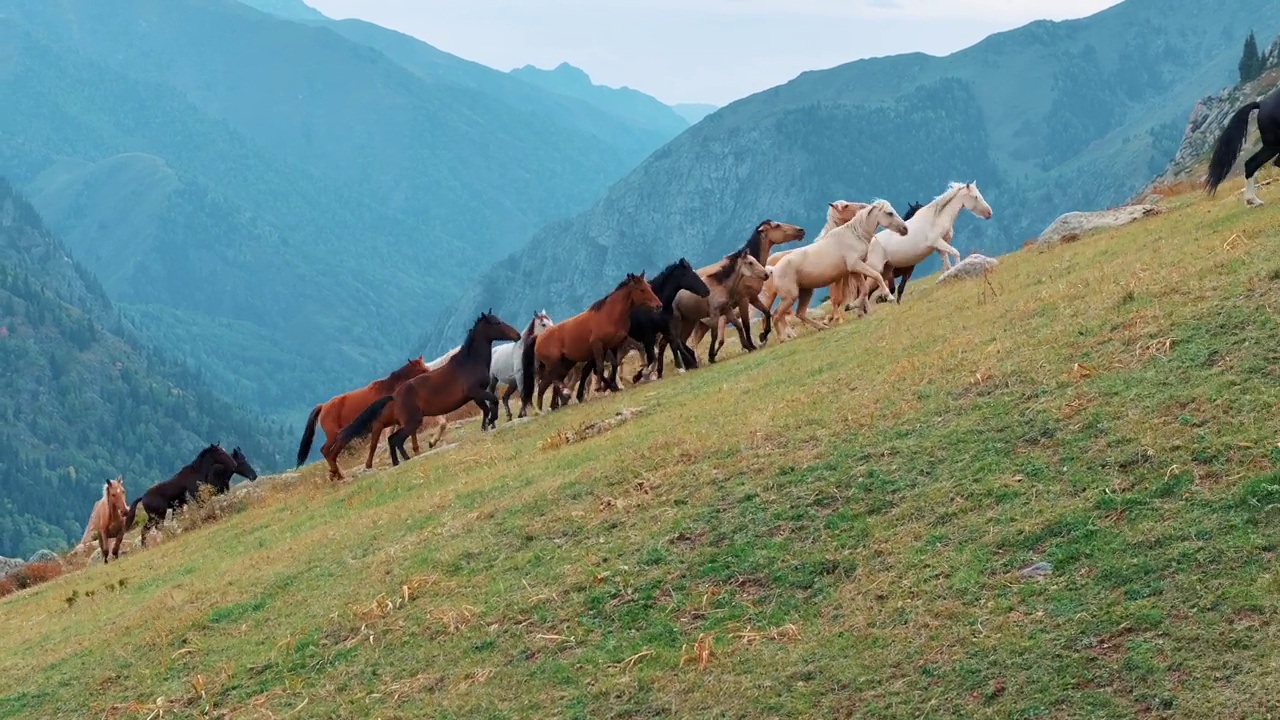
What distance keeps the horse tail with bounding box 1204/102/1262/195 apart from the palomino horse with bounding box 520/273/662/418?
30.2 feet

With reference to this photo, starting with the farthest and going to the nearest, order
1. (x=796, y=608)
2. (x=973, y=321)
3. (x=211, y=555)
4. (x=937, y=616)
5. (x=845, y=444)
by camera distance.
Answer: (x=211, y=555), (x=973, y=321), (x=845, y=444), (x=796, y=608), (x=937, y=616)

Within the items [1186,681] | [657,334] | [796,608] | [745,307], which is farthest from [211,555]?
[1186,681]

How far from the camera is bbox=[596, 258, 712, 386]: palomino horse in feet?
80.9

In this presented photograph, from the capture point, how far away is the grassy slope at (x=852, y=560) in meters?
9.10

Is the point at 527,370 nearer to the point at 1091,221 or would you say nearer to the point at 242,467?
the point at 242,467

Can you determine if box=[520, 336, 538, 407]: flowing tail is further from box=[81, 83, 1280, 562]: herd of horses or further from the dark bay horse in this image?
the dark bay horse

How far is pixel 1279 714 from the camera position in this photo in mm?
7703

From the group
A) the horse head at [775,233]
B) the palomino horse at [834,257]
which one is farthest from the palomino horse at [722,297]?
the horse head at [775,233]

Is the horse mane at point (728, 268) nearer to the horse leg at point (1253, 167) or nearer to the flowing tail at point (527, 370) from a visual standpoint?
the flowing tail at point (527, 370)

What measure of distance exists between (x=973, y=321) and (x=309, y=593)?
29.0 ft

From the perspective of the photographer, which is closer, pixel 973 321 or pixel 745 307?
pixel 973 321

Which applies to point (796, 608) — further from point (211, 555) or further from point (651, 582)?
point (211, 555)

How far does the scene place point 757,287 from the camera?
2531 cm

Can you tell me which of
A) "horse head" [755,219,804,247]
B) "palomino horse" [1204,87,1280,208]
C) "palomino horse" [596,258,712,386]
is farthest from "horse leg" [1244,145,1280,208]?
"horse head" [755,219,804,247]
